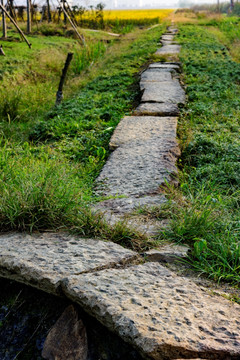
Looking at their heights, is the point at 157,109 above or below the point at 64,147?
above

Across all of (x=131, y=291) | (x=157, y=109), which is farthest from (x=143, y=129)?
(x=131, y=291)

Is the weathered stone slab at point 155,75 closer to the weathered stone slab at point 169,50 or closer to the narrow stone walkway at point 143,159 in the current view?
the narrow stone walkway at point 143,159

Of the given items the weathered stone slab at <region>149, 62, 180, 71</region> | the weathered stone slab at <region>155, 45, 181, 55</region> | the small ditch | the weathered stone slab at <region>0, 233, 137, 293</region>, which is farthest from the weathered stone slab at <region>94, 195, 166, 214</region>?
the weathered stone slab at <region>155, 45, 181, 55</region>

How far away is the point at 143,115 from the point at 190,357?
11.5ft

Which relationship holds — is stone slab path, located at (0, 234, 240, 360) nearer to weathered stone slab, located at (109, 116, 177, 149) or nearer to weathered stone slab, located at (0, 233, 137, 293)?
weathered stone slab, located at (0, 233, 137, 293)

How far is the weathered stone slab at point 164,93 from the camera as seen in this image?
502cm

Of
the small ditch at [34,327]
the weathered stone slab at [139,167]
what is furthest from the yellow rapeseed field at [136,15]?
the small ditch at [34,327]

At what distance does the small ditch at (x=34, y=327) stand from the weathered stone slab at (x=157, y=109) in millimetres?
3083

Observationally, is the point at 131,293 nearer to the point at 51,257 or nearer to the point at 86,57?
the point at 51,257

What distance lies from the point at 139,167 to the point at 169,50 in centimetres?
690

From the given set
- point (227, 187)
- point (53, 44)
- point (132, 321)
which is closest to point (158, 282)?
point (132, 321)

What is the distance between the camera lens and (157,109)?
15.3 ft

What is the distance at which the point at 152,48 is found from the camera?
31.9 feet

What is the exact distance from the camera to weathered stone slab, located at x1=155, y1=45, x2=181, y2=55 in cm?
884
